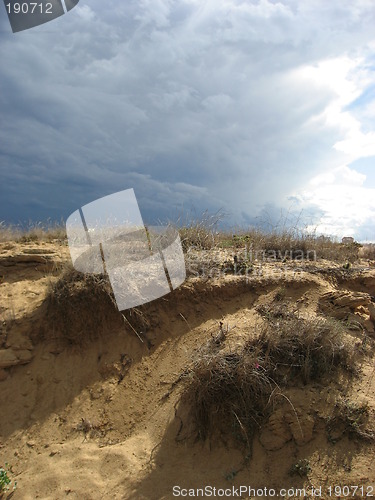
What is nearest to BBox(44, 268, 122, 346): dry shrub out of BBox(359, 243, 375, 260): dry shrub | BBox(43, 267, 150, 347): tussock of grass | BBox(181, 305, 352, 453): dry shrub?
BBox(43, 267, 150, 347): tussock of grass

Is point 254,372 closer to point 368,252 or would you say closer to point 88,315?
point 88,315

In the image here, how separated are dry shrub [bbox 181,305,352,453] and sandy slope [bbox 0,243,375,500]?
0.49ft

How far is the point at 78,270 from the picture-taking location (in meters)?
5.31

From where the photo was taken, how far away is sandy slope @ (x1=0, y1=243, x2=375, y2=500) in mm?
3477

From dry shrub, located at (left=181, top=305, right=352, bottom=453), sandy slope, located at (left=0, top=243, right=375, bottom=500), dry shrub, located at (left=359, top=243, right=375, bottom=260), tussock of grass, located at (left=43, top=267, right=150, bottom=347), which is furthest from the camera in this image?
dry shrub, located at (left=359, top=243, right=375, bottom=260)

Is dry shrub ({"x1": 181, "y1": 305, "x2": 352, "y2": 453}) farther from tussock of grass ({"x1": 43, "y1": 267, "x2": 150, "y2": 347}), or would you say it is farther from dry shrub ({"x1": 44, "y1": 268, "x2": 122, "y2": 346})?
dry shrub ({"x1": 44, "y1": 268, "x2": 122, "y2": 346})

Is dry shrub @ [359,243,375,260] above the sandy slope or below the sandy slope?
above

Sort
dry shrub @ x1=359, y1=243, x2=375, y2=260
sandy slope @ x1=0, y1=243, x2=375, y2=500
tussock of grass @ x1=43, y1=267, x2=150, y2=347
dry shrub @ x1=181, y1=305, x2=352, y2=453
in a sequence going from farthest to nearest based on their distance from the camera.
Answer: dry shrub @ x1=359, y1=243, x2=375, y2=260, tussock of grass @ x1=43, y1=267, x2=150, y2=347, dry shrub @ x1=181, y1=305, x2=352, y2=453, sandy slope @ x1=0, y1=243, x2=375, y2=500

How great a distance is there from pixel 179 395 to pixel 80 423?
1199 millimetres

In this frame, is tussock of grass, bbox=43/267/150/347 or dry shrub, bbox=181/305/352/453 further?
tussock of grass, bbox=43/267/150/347

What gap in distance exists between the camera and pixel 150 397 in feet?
14.6

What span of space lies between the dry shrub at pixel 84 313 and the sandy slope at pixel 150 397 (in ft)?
0.18

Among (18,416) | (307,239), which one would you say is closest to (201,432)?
(18,416)

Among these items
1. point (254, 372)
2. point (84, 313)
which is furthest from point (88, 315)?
point (254, 372)
